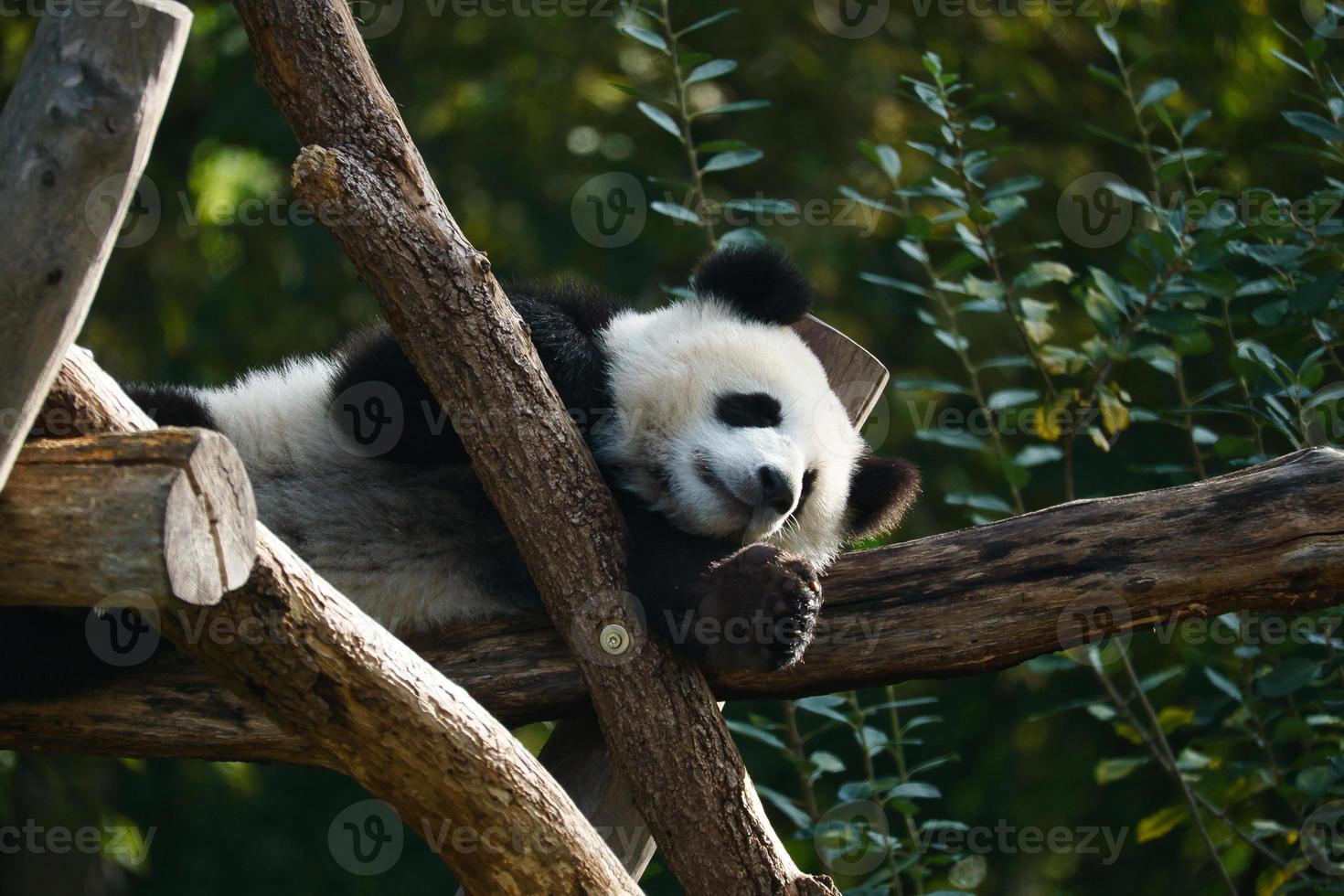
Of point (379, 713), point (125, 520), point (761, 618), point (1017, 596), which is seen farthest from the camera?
point (1017, 596)

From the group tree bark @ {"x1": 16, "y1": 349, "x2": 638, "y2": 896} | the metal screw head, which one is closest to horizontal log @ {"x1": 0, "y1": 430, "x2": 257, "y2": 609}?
tree bark @ {"x1": 16, "y1": 349, "x2": 638, "y2": 896}

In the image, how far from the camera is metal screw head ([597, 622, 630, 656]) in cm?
262

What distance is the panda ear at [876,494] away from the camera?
3479mm

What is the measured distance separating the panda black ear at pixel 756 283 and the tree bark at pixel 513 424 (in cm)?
96

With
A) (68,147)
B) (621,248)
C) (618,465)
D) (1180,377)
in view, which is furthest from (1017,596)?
(621,248)

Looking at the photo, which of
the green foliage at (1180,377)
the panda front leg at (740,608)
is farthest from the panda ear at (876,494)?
the panda front leg at (740,608)

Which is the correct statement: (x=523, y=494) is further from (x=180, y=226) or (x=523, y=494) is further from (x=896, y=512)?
(x=180, y=226)

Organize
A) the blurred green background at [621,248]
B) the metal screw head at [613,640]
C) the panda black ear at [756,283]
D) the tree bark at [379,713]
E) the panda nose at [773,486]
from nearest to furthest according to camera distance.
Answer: the tree bark at [379,713], the metal screw head at [613,640], the panda nose at [773,486], the panda black ear at [756,283], the blurred green background at [621,248]

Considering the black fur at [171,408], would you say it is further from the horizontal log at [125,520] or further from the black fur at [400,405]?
the horizontal log at [125,520]

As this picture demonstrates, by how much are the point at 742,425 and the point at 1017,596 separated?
79 centimetres

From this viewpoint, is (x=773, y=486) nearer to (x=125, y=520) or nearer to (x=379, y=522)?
(x=379, y=522)

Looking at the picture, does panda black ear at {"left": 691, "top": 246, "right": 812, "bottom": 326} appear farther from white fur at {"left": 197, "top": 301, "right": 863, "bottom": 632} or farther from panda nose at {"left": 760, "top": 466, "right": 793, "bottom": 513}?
panda nose at {"left": 760, "top": 466, "right": 793, "bottom": 513}

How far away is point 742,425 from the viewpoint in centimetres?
318

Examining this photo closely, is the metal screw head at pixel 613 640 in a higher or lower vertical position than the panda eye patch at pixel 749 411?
lower
